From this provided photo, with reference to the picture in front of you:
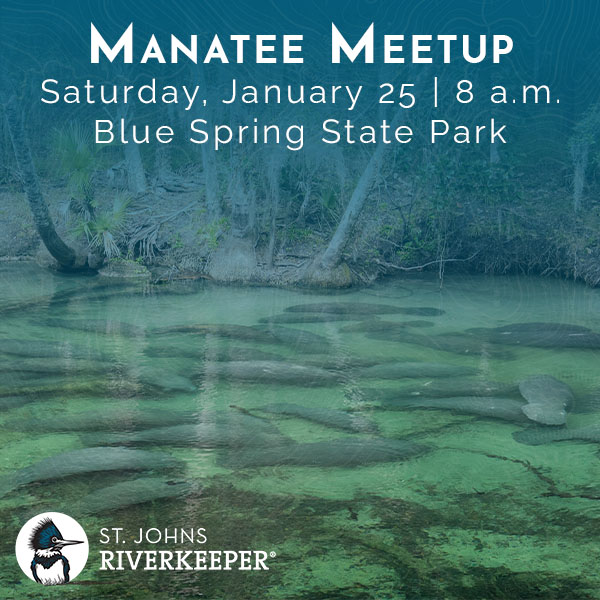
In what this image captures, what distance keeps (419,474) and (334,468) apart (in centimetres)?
50

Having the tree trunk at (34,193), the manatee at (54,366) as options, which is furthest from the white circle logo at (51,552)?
the tree trunk at (34,193)

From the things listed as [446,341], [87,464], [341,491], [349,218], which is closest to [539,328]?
[446,341]

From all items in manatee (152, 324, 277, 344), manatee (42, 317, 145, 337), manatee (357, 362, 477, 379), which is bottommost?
manatee (357, 362, 477, 379)

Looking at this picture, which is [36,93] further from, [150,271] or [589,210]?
[589,210]

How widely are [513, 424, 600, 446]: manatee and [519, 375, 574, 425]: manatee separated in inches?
6.1

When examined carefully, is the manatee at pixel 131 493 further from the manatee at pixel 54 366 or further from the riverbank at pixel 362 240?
the riverbank at pixel 362 240

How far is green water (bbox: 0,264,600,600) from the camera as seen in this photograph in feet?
12.2

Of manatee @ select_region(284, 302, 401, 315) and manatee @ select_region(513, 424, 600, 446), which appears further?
manatee @ select_region(284, 302, 401, 315)

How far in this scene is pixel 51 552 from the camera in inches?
144

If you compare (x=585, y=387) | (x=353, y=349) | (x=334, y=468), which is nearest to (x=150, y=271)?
(x=353, y=349)

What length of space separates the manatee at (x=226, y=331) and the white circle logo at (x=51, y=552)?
215 inches

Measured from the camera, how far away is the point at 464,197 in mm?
15117

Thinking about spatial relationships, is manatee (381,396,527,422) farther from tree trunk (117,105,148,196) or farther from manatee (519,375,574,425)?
tree trunk (117,105,148,196)

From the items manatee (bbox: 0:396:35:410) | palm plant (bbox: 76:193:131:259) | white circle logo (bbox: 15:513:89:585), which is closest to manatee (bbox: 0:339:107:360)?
manatee (bbox: 0:396:35:410)
